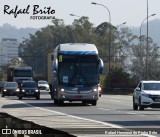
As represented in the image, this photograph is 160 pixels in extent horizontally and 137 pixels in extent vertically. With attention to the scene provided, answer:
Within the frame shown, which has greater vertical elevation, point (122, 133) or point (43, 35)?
point (43, 35)

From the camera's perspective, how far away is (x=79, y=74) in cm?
4516

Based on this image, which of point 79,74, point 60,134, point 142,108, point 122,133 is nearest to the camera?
point 60,134

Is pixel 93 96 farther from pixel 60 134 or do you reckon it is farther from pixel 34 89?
pixel 60 134

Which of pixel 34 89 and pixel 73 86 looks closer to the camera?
pixel 73 86

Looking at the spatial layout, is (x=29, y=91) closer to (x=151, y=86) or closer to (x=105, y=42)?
(x=151, y=86)

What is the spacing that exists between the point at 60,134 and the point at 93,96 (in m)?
32.2

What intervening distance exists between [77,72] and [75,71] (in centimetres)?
13

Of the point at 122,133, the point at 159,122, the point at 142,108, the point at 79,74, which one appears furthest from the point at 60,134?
the point at 79,74

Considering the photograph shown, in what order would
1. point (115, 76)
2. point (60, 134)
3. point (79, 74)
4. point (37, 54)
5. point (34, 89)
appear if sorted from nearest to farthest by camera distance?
point (60, 134) < point (79, 74) < point (34, 89) < point (115, 76) < point (37, 54)

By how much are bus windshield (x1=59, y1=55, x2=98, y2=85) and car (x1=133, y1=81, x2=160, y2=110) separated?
4702mm

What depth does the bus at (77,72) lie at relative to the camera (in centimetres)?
4500

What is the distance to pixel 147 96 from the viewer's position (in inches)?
1564

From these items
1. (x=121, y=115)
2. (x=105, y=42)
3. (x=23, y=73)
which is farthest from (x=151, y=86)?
(x=105, y=42)

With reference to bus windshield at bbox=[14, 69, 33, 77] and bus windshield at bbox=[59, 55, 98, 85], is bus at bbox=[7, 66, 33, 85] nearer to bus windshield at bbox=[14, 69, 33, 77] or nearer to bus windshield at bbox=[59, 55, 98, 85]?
bus windshield at bbox=[14, 69, 33, 77]
